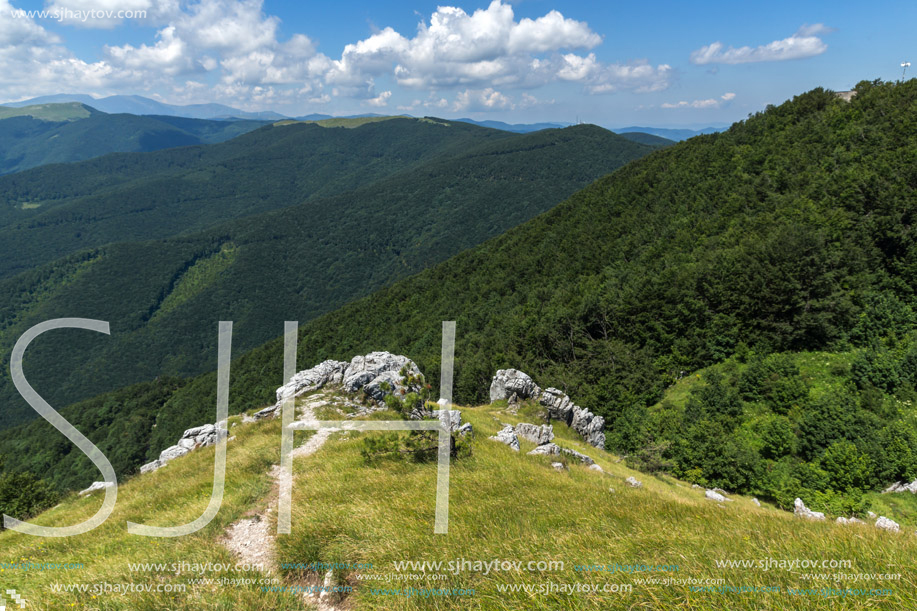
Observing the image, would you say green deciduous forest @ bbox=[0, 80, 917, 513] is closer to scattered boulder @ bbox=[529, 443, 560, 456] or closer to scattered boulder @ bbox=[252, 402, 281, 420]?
scattered boulder @ bbox=[529, 443, 560, 456]

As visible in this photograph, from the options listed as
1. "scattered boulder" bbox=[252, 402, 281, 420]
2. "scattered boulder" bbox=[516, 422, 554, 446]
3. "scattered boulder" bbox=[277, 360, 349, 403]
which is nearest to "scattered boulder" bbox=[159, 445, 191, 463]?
"scattered boulder" bbox=[252, 402, 281, 420]

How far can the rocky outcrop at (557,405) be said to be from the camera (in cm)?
2497

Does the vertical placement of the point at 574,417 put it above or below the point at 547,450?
below

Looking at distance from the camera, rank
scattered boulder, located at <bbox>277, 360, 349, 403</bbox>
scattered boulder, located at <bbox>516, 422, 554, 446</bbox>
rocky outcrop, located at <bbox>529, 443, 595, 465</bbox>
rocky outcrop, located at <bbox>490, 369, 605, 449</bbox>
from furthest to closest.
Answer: rocky outcrop, located at <bbox>490, 369, 605, 449</bbox>
scattered boulder, located at <bbox>277, 360, 349, 403</bbox>
scattered boulder, located at <bbox>516, 422, 554, 446</bbox>
rocky outcrop, located at <bbox>529, 443, 595, 465</bbox>


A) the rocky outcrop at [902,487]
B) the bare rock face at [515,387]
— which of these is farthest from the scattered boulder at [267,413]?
the rocky outcrop at [902,487]

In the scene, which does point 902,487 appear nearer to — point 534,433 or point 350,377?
point 534,433

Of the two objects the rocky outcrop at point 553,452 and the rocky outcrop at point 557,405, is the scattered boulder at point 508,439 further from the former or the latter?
the rocky outcrop at point 557,405

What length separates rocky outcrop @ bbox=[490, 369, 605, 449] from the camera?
2497 centimetres

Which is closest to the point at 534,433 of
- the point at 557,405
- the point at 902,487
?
the point at 557,405

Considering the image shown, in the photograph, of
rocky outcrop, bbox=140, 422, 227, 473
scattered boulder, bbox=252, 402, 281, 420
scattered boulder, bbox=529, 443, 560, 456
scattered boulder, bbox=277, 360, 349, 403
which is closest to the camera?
scattered boulder, bbox=529, 443, 560, 456

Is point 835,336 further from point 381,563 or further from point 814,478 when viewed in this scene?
point 381,563

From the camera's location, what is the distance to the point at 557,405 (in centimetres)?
2555

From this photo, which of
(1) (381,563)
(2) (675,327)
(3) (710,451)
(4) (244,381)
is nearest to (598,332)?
(2) (675,327)

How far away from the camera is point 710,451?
19.1 meters
